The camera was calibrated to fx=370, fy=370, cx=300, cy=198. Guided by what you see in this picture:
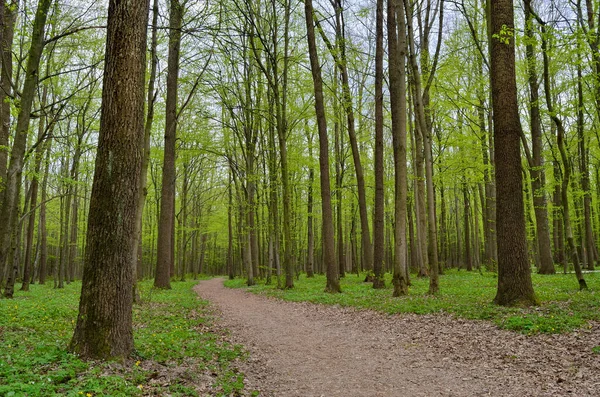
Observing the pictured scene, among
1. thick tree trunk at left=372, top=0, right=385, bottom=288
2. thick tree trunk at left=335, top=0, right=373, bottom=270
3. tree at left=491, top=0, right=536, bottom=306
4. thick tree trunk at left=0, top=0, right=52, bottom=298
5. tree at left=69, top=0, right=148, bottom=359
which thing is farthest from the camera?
thick tree trunk at left=335, top=0, right=373, bottom=270

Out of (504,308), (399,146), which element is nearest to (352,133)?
(399,146)

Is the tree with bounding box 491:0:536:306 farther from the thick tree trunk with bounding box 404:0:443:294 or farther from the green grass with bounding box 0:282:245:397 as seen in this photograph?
the green grass with bounding box 0:282:245:397

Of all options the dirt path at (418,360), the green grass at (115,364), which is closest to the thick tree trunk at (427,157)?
the dirt path at (418,360)

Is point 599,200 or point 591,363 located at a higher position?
point 599,200

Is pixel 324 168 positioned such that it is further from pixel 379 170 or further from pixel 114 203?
pixel 114 203

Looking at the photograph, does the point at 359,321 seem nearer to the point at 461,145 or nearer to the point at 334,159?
the point at 461,145

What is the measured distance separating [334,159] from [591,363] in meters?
21.5

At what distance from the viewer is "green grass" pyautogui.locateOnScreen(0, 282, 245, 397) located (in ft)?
12.0

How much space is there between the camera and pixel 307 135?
87.3 feet

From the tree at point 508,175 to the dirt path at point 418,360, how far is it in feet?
5.22

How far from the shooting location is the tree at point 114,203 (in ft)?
15.6

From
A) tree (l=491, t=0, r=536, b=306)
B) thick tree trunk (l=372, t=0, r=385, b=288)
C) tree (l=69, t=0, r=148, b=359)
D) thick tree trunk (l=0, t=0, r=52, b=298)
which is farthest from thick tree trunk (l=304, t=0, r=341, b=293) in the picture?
tree (l=69, t=0, r=148, b=359)

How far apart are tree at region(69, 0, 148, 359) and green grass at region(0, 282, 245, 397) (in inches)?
14.9

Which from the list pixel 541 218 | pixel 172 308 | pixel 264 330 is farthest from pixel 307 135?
pixel 264 330
